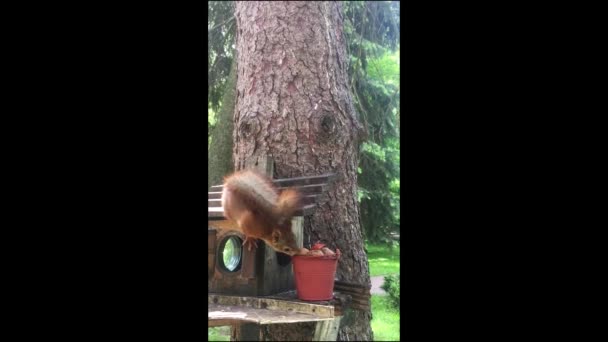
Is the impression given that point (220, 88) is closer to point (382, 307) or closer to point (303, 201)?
point (303, 201)

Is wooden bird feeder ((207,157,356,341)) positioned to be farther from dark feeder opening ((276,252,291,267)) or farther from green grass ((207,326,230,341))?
green grass ((207,326,230,341))

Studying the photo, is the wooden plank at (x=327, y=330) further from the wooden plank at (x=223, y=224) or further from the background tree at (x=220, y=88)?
the background tree at (x=220, y=88)

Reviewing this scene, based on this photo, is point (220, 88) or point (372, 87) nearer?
point (220, 88)

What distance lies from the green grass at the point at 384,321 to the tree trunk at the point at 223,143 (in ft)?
1.66

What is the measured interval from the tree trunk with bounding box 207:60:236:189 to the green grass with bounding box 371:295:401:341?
0.50 m

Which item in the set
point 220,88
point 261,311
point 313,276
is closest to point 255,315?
point 261,311

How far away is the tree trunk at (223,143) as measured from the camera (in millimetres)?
1149

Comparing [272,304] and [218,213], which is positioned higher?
[218,213]

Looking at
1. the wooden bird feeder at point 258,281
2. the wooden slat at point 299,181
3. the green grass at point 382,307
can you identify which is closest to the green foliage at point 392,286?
Answer: the green grass at point 382,307

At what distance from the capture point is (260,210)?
A: 86cm

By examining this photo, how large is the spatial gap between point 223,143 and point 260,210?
0.37 meters

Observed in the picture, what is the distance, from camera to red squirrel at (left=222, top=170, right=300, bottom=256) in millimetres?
858
